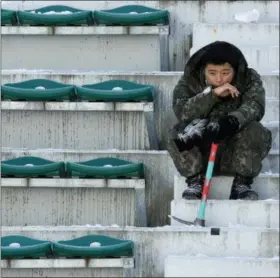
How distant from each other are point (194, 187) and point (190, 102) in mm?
743

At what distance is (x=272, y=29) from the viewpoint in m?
14.4

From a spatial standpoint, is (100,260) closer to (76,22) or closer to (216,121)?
(216,121)

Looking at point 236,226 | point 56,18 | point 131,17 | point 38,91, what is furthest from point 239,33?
point 236,226

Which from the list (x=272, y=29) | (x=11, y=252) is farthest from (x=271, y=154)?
(x=11, y=252)

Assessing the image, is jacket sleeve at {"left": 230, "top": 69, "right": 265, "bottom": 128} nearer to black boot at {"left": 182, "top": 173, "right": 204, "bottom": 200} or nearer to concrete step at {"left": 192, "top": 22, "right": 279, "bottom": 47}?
black boot at {"left": 182, "top": 173, "right": 204, "bottom": 200}

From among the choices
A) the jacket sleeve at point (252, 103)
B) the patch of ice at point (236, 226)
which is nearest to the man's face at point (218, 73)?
the jacket sleeve at point (252, 103)

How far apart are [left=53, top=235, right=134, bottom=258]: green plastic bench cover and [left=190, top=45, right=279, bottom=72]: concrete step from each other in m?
3.03

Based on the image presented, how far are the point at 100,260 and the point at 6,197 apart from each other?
5.62 feet

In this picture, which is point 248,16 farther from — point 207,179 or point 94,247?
point 94,247

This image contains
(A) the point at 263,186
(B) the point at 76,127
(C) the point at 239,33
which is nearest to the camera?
(A) the point at 263,186

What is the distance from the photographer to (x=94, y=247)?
1180 centimetres

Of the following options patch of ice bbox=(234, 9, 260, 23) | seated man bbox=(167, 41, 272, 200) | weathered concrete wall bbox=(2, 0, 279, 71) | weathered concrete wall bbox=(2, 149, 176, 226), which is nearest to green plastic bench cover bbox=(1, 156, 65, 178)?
weathered concrete wall bbox=(2, 149, 176, 226)

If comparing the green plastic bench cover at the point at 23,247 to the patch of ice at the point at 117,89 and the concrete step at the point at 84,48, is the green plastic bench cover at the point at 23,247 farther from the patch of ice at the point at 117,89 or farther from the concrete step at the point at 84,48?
the concrete step at the point at 84,48

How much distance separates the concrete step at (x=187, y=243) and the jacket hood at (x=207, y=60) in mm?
1365
